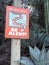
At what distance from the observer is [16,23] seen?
2.83 meters

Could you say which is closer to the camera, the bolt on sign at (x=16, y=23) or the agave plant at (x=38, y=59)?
the bolt on sign at (x=16, y=23)

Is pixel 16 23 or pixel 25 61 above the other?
pixel 16 23

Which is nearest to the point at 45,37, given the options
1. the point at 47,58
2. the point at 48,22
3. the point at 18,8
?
the point at 48,22

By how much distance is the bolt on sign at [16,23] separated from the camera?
110 inches

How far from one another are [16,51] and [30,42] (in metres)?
1.40

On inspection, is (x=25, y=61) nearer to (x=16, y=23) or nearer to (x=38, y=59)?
(x=38, y=59)

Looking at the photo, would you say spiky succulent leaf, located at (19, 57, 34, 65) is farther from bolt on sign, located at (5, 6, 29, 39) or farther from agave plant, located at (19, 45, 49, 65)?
bolt on sign, located at (5, 6, 29, 39)

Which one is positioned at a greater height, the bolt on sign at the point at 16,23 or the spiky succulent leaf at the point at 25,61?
the bolt on sign at the point at 16,23

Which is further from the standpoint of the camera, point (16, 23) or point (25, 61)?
point (25, 61)

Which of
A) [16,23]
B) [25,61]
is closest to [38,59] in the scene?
[25,61]

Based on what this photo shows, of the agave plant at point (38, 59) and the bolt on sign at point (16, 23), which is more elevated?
the bolt on sign at point (16, 23)

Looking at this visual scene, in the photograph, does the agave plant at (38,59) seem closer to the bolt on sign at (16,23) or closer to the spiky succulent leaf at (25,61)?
the spiky succulent leaf at (25,61)

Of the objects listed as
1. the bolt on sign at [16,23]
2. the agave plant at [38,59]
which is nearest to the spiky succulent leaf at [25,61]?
the agave plant at [38,59]

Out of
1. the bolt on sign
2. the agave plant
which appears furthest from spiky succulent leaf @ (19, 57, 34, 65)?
the bolt on sign
